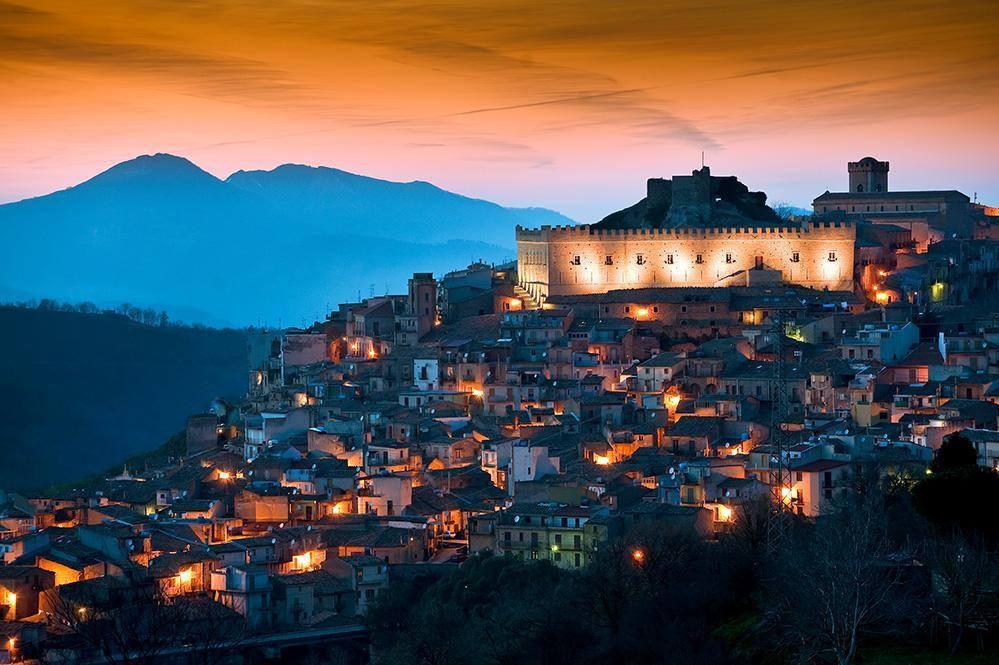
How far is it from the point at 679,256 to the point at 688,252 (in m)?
0.21

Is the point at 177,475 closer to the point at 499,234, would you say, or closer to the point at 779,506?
the point at 779,506

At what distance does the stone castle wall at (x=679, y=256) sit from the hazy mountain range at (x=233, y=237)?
8245 centimetres

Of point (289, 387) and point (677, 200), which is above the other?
point (677, 200)

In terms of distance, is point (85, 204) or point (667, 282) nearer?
point (667, 282)

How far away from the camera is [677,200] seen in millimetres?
44062

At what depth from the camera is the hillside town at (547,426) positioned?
23.7m

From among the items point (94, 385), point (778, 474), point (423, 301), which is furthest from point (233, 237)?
point (778, 474)

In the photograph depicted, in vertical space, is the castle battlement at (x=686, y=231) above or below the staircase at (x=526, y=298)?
above

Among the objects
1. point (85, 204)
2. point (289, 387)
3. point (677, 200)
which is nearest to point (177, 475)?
point (289, 387)

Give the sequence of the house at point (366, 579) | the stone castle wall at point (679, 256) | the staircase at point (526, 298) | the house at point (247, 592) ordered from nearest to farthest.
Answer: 1. the house at point (247, 592)
2. the house at point (366, 579)
3. the stone castle wall at point (679, 256)
4. the staircase at point (526, 298)

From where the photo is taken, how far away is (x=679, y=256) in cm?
4109

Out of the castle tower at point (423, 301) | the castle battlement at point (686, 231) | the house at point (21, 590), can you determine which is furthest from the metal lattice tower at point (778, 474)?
the castle tower at point (423, 301)

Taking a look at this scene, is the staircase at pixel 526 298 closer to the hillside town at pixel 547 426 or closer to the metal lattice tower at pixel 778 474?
the hillside town at pixel 547 426

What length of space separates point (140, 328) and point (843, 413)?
47.8 metres
